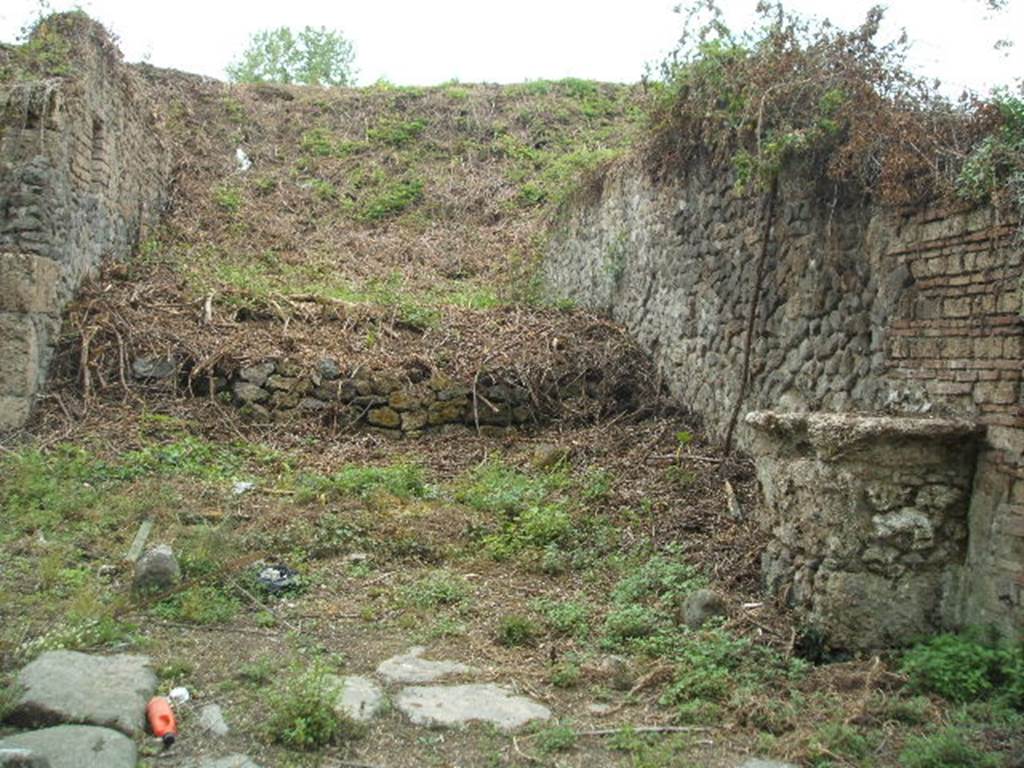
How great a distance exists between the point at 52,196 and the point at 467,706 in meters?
6.82

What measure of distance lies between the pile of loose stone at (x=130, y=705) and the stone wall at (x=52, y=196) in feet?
15.3

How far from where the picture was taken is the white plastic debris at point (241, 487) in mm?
7139

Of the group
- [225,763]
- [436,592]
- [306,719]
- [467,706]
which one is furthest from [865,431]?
[225,763]

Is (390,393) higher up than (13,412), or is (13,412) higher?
(390,393)

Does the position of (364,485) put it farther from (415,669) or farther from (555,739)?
(555,739)

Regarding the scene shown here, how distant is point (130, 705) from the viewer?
378 centimetres

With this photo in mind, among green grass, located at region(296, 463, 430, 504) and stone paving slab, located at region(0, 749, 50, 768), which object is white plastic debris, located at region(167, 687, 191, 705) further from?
green grass, located at region(296, 463, 430, 504)

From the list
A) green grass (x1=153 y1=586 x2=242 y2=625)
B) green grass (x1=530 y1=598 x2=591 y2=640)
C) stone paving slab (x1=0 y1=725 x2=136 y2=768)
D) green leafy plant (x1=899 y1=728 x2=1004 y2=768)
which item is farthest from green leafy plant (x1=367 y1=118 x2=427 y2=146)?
green leafy plant (x1=899 y1=728 x2=1004 y2=768)

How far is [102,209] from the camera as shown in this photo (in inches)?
390

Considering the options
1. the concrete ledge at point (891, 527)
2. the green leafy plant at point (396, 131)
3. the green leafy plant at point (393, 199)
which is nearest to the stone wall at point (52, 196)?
the green leafy plant at point (393, 199)

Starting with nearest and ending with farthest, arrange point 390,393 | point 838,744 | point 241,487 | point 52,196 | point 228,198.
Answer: point 838,744 < point 241,487 < point 52,196 < point 390,393 < point 228,198

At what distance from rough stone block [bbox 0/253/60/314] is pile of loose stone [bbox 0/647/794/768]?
4.83 metres

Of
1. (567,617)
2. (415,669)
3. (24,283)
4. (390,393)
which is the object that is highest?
(24,283)

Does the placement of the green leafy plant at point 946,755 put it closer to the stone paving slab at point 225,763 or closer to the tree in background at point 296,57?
the stone paving slab at point 225,763
